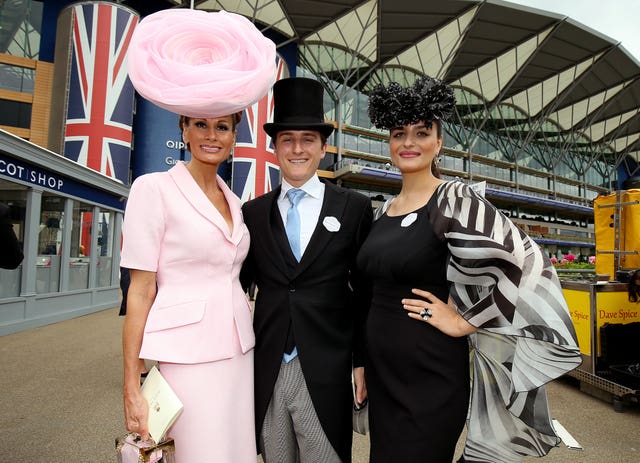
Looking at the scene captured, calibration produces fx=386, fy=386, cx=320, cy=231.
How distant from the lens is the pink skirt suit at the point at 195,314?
156 centimetres

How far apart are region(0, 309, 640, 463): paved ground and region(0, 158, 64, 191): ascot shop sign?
3297mm

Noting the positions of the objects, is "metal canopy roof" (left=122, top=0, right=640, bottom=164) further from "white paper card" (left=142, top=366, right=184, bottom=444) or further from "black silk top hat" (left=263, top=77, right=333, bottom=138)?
"white paper card" (left=142, top=366, right=184, bottom=444)

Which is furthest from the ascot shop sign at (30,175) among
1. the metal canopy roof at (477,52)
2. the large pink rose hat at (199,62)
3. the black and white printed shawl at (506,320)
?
the metal canopy roof at (477,52)

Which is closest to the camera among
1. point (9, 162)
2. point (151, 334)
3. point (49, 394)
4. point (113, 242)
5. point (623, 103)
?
point (151, 334)

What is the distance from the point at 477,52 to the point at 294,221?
121 ft

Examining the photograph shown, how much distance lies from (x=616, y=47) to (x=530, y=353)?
42.0 meters

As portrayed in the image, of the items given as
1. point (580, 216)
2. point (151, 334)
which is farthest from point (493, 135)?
point (151, 334)

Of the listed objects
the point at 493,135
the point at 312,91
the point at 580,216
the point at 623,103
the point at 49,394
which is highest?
the point at 623,103

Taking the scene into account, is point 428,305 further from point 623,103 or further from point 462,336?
point 623,103

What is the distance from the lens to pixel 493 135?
1775 inches

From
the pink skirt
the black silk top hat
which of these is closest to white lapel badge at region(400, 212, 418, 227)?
the black silk top hat

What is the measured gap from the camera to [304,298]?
1822 millimetres

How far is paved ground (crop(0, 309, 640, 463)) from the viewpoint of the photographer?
3.21 meters

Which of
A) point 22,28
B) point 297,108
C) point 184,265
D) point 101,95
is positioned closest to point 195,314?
point 184,265
